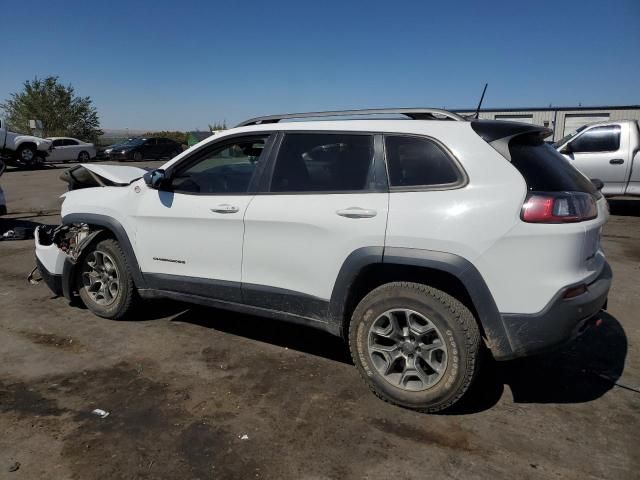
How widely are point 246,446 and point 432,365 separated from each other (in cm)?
116

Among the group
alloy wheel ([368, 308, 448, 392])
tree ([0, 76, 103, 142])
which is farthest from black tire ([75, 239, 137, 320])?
tree ([0, 76, 103, 142])

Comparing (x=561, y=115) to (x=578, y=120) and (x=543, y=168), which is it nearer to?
(x=578, y=120)

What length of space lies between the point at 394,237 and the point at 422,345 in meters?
0.66

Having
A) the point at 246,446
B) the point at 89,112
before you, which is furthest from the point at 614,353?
the point at 89,112

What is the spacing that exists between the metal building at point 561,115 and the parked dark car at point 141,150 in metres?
17.4

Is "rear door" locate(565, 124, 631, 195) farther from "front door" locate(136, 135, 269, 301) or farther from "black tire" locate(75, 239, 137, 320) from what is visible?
"black tire" locate(75, 239, 137, 320)

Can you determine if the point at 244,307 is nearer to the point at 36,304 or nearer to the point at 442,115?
the point at 442,115

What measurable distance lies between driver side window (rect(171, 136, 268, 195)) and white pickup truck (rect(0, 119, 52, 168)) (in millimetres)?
21472

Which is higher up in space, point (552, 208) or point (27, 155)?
point (552, 208)

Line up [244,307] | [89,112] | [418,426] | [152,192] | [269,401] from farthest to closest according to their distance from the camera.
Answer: [89,112], [152,192], [244,307], [269,401], [418,426]

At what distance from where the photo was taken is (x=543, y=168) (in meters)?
3.02

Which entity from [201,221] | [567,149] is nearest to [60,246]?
[201,221]

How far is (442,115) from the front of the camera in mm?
3344

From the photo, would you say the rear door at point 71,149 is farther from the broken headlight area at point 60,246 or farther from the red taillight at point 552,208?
the red taillight at point 552,208
